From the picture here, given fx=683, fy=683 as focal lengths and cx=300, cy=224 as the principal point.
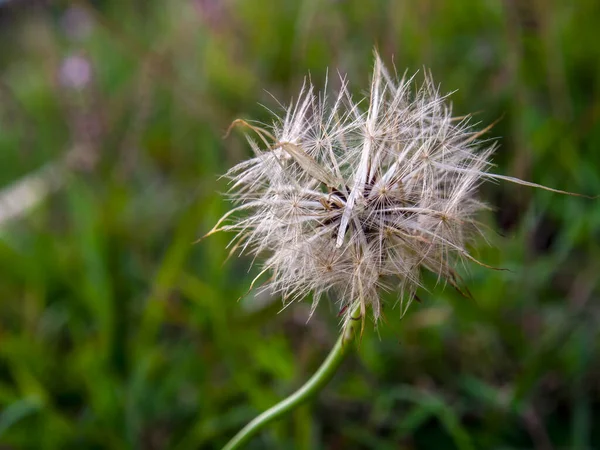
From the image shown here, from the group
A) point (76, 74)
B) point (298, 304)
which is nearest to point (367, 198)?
point (298, 304)

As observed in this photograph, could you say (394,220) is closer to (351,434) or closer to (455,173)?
(455,173)

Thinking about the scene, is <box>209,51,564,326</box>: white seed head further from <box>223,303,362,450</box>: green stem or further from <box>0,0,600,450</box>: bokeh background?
<box>0,0,600,450</box>: bokeh background

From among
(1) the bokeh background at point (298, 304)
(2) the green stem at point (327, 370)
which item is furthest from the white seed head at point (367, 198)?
(1) the bokeh background at point (298, 304)

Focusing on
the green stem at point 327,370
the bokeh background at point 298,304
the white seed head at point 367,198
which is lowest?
the bokeh background at point 298,304

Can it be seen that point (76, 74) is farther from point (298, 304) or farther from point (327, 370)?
point (327, 370)

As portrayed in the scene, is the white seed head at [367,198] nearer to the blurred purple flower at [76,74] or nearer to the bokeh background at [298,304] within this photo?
the bokeh background at [298,304]

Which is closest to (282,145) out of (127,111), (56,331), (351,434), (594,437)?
(351,434)
